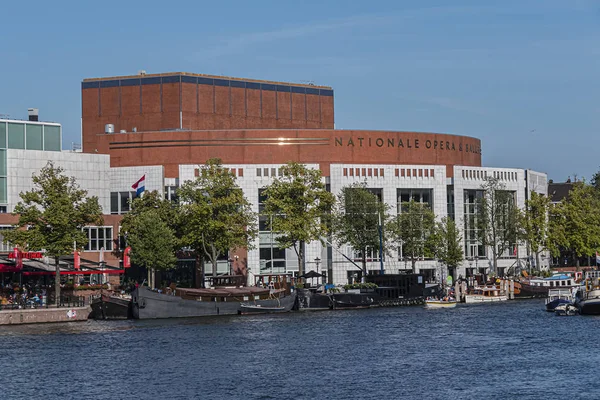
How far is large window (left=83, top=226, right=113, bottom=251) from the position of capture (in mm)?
156250

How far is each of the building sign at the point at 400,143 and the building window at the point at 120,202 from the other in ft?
111

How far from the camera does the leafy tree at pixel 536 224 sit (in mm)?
187500

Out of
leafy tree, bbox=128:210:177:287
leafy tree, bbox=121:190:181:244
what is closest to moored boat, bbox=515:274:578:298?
leafy tree, bbox=121:190:181:244

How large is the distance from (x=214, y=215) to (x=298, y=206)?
459 inches

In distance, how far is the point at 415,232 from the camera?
552 ft

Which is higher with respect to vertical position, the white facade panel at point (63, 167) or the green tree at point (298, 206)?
the white facade panel at point (63, 167)

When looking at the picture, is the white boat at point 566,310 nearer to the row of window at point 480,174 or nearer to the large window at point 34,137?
the row of window at point 480,174

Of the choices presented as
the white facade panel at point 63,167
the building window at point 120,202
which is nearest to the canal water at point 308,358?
the white facade panel at point 63,167

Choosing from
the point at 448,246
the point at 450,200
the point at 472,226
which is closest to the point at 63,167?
the point at 448,246

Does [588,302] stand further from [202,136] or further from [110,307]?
[202,136]

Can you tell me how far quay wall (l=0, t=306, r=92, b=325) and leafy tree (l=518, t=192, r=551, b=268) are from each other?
8769 centimetres

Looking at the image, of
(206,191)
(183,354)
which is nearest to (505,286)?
(206,191)

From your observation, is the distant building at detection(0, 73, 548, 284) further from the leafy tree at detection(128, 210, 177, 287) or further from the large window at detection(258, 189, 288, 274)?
the leafy tree at detection(128, 210, 177, 287)

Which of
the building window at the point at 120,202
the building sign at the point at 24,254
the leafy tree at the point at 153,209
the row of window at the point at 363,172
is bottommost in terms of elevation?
the building sign at the point at 24,254
